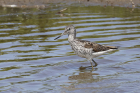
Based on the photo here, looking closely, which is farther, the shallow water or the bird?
the bird

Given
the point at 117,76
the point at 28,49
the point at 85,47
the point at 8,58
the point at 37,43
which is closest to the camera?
the point at 117,76

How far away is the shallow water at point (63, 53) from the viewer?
820 cm

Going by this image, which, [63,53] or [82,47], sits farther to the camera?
[63,53]

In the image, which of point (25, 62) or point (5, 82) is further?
point (25, 62)

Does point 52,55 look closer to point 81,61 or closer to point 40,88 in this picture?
point 81,61

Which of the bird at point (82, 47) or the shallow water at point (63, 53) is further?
the bird at point (82, 47)

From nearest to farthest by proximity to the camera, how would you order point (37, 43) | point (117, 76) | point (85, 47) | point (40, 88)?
point (40, 88) → point (117, 76) → point (85, 47) → point (37, 43)

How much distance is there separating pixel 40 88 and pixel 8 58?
3062 mm

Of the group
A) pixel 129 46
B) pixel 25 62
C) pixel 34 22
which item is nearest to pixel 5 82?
pixel 25 62

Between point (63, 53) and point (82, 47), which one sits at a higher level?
point (82, 47)

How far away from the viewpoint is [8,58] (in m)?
10.5

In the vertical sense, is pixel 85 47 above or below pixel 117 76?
above

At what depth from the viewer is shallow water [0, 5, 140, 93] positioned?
8195mm

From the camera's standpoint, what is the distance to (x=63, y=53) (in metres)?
11.3
